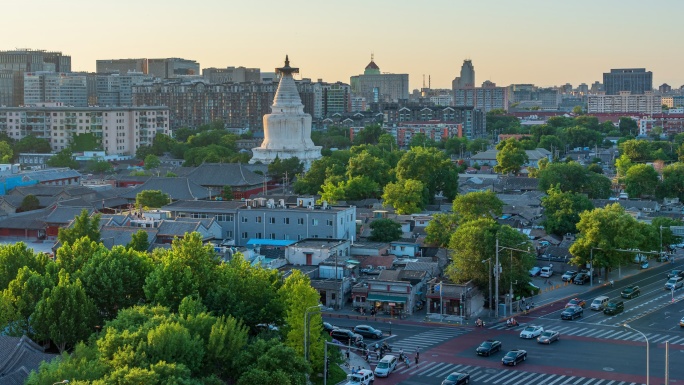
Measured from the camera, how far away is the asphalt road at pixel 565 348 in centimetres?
2688

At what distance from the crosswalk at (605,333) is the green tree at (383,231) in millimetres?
12201

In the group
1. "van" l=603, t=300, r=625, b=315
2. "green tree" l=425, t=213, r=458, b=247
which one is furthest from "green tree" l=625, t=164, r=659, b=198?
"van" l=603, t=300, r=625, b=315

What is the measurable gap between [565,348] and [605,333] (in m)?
2.56

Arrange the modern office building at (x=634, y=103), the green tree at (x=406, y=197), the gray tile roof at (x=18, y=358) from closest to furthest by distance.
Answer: the gray tile roof at (x=18, y=358), the green tree at (x=406, y=197), the modern office building at (x=634, y=103)

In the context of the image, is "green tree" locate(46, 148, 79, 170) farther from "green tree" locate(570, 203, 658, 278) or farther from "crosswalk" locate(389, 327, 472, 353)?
"crosswalk" locate(389, 327, 472, 353)

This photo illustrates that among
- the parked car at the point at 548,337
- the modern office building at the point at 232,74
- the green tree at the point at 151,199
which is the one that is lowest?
the parked car at the point at 548,337

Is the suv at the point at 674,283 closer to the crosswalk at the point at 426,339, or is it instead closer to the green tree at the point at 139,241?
the crosswalk at the point at 426,339

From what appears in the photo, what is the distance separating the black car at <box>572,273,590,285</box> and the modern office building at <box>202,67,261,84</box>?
495ft

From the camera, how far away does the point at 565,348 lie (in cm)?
2978

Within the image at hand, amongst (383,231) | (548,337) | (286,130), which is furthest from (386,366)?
(286,130)

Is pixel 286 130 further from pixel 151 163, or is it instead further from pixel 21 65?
pixel 21 65

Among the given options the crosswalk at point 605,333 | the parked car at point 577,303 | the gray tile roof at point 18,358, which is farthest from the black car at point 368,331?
the gray tile roof at point 18,358

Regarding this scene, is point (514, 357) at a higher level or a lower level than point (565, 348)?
higher

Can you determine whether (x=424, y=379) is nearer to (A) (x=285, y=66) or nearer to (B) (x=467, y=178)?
(B) (x=467, y=178)
